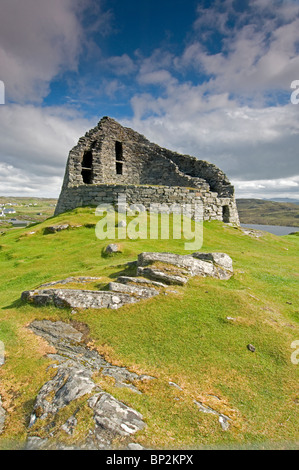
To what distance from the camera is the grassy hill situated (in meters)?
4.84

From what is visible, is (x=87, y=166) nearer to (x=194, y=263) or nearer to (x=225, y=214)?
(x=225, y=214)

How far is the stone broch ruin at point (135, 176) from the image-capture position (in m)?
28.0

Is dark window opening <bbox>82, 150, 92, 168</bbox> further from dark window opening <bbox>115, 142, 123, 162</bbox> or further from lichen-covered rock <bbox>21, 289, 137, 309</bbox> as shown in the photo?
lichen-covered rock <bbox>21, 289, 137, 309</bbox>

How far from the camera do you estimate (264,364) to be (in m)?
6.52

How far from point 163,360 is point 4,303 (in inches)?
324

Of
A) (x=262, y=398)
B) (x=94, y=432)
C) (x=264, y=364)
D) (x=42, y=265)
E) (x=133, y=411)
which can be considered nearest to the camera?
(x=94, y=432)

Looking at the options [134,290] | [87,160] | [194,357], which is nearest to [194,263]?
[134,290]

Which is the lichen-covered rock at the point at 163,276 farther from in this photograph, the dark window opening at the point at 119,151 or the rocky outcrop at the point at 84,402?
the dark window opening at the point at 119,151

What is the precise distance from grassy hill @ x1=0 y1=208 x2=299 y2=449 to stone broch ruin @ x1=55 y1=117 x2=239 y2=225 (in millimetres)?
16790

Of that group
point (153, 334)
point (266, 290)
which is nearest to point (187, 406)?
point (153, 334)

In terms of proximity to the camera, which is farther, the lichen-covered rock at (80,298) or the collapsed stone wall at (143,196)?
the collapsed stone wall at (143,196)

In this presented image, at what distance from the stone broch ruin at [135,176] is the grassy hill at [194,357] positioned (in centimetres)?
1679

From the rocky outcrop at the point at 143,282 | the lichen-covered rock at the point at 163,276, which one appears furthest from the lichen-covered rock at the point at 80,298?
the lichen-covered rock at the point at 163,276

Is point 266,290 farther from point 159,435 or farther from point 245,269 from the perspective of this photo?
point 159,435
